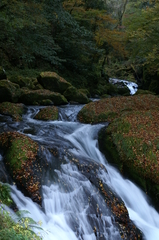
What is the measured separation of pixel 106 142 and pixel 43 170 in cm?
352

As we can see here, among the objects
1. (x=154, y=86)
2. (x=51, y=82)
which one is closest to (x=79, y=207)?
(x=51, y=82)

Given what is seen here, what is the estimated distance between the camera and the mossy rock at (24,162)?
4684 millimetres

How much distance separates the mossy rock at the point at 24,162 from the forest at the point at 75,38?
405 centimetres

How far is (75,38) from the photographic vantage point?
704 inches

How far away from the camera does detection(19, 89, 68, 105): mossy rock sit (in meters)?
12.2

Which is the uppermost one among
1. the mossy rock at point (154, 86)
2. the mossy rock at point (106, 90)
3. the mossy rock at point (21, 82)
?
the mossy rock at point (154, 86)

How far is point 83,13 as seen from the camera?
61.4ft

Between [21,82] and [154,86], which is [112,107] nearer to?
→ [21,82]

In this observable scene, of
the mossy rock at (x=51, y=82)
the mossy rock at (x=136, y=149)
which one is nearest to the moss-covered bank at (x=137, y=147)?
the mossy rock at (x=136, y=149)

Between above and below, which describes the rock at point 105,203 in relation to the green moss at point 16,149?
below

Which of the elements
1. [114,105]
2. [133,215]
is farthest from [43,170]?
[114,105]

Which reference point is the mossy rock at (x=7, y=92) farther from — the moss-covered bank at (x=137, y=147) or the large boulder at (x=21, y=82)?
the moss-covered bank at (x=137, y=147)

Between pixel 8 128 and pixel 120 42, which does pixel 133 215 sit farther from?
pixel 120 42

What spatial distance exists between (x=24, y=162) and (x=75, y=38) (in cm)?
1461
